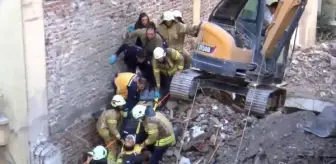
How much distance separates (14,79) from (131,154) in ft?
7.33

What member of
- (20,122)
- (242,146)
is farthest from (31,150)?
(242,146)

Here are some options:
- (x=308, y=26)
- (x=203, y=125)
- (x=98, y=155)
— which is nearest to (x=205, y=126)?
(x=203, y=125)

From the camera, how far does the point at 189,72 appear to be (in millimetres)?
12195

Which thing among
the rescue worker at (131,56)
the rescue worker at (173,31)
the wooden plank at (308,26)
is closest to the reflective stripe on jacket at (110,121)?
the rescue worker at (131,56)

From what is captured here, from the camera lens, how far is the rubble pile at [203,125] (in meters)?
11.4

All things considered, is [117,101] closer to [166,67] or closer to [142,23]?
[166,67]

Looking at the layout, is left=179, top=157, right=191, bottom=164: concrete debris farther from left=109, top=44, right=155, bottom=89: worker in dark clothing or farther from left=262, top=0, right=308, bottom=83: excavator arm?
left=262, top=0, right=308, bottom=83: excavator arm

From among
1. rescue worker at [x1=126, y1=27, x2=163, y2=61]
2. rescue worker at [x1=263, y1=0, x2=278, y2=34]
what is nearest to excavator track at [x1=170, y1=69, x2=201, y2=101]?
rescue worker at [x1=126, y1=27, x2=163, y2=61]

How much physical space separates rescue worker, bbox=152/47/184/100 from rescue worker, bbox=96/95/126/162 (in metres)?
0.98

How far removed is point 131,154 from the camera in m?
11.2

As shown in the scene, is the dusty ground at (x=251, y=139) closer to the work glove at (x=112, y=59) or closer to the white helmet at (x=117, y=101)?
the white helmet at (x=117, y=101)

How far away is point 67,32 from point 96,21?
0.90 meters

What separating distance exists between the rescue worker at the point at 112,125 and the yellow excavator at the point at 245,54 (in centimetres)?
111

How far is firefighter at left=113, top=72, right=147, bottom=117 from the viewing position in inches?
468
